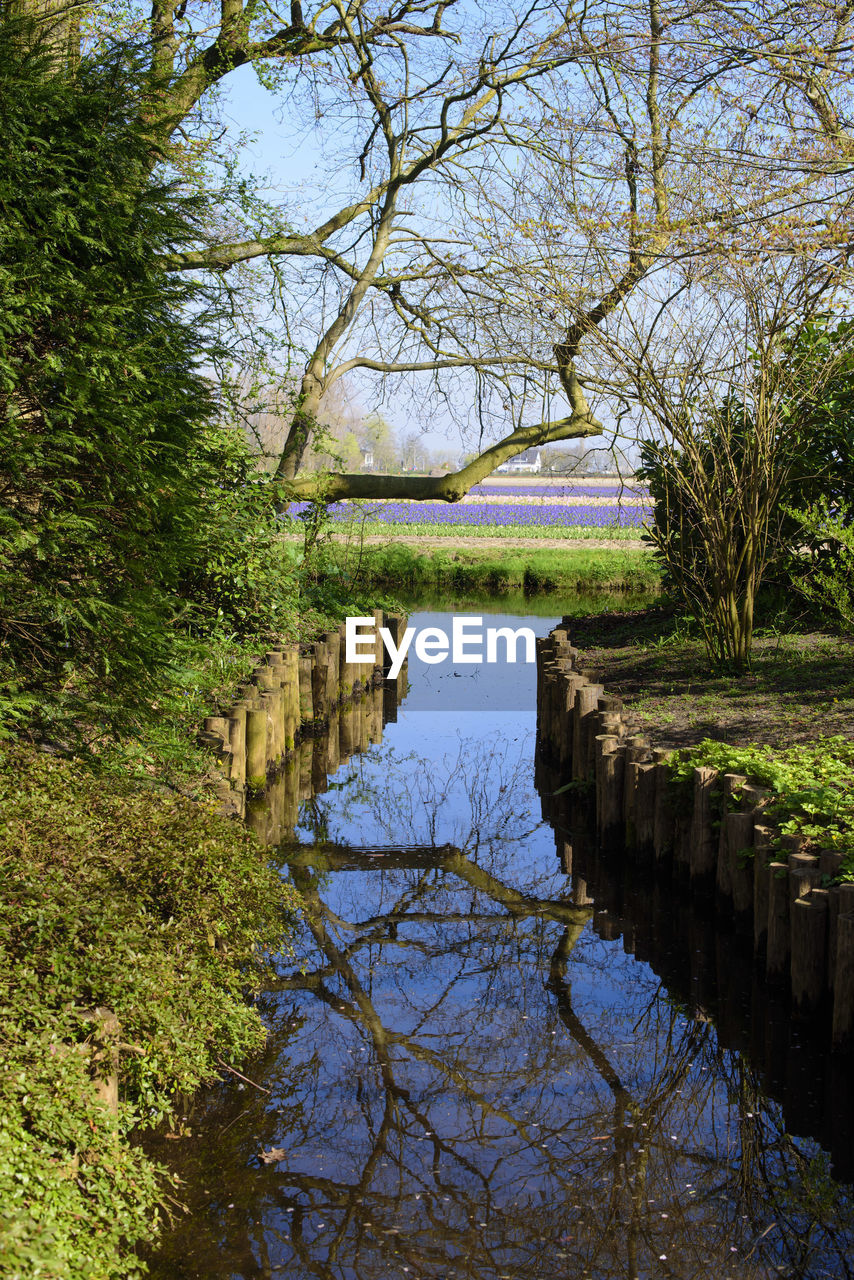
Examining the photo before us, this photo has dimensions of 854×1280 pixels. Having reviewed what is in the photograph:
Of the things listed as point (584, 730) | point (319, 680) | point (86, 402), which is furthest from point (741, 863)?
point (319, 680)

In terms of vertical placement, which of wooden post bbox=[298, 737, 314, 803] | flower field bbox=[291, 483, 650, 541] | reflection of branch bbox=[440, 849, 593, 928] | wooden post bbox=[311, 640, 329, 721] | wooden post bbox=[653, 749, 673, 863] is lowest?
reflection of branch bbox=[440, 849, 593, 928]

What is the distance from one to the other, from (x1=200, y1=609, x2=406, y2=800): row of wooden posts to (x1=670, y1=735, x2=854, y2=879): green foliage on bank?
3103 millimetres

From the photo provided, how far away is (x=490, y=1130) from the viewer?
4.77 meters

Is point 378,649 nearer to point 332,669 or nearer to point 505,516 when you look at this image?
point 332,669

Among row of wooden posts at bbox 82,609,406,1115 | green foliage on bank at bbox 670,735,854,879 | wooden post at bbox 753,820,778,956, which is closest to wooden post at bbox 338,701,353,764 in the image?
row of wooden posts at bbox 82,609,406,1115

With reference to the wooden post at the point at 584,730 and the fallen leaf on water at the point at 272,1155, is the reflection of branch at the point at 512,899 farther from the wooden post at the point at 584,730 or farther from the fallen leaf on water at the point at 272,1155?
the fallen leaf on water at the point at 272,1155

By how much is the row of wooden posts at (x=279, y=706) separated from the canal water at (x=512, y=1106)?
123 centimetres

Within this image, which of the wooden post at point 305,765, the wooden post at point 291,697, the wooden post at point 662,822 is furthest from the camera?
the wooden post at point 291,697

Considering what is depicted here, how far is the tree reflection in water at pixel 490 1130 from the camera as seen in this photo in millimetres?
3984

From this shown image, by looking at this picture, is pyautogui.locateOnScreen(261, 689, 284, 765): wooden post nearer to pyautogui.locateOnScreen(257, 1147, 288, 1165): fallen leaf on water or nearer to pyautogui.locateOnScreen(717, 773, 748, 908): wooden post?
pyautogui.locateOnScreen(717, 773, 748, 908): wooden post

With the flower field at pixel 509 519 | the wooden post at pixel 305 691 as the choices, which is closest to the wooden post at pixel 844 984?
the wooden post at pixel 305 691

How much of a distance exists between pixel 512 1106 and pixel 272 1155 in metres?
1.05

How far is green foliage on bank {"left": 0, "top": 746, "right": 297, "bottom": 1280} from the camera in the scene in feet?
10.7

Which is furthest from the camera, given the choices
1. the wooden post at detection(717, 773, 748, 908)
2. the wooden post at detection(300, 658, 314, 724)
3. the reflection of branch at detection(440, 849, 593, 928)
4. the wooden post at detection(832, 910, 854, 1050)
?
the wooden post at detection(300, 658, 314, 724)
